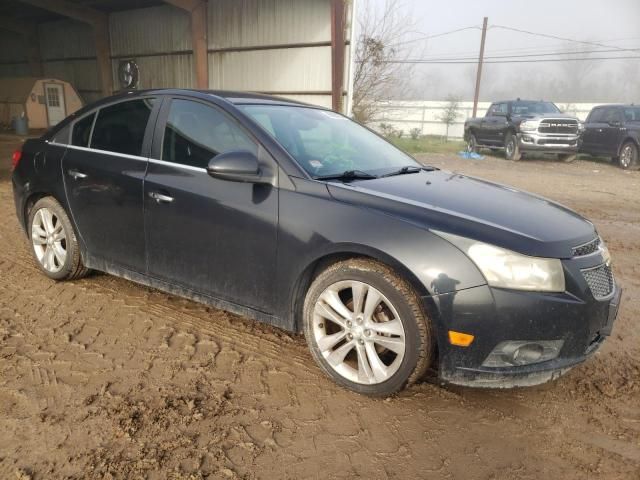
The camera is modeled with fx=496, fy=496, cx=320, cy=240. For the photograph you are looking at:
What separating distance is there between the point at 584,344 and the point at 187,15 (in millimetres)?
16497

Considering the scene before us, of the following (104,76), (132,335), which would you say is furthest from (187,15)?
(132,335)

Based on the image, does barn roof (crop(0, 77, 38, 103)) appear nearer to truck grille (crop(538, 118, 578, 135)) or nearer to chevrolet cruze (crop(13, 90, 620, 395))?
truck grille (crop(538, 118, 578, 135))

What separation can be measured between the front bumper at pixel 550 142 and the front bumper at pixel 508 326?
15.0 meters

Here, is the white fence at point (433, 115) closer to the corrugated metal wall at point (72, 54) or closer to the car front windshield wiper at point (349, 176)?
the corrugated metal wall at point (72, 54)

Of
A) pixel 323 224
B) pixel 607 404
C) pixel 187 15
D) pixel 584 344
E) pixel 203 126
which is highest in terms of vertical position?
pixel 187 15

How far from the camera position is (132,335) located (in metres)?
3.21

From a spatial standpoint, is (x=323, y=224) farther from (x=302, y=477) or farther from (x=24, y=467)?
(x=24, y=467)

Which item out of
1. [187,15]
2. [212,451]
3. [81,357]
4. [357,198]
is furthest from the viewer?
[187,15]

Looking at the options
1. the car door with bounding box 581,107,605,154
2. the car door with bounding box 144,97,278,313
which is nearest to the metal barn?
the car door with bounding box 581,107,605,154

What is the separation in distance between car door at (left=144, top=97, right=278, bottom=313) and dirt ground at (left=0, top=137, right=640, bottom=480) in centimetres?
41

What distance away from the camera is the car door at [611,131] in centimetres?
1512

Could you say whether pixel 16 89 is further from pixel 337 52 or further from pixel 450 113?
pixel 450 113

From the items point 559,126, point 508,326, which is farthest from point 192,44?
point 508,326

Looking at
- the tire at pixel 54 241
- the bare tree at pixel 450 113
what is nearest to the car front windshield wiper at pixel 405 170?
the tire at pixel 54 241
